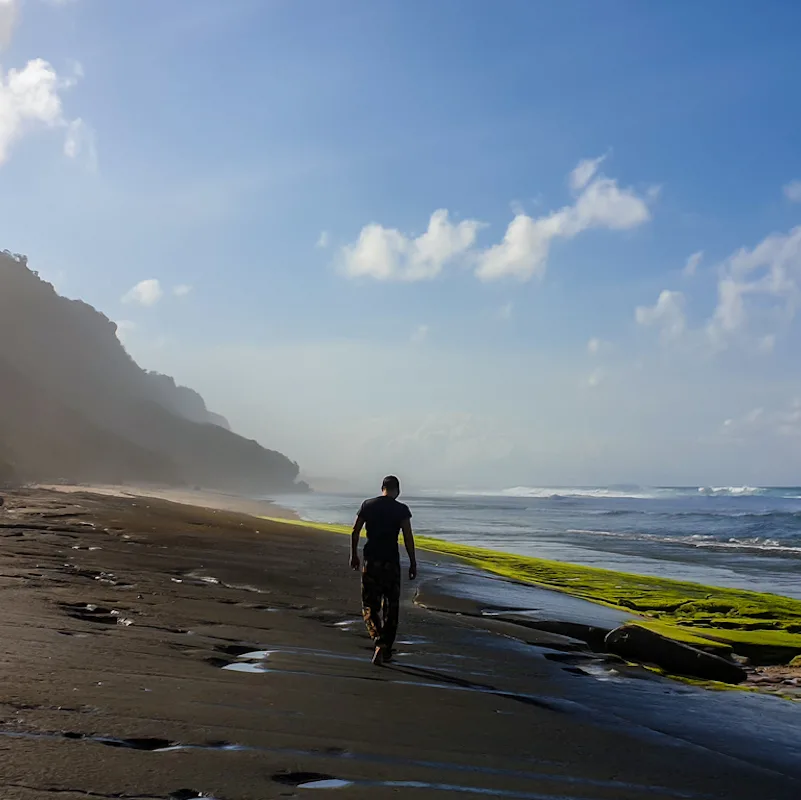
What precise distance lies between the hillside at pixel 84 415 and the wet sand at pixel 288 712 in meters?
48.9

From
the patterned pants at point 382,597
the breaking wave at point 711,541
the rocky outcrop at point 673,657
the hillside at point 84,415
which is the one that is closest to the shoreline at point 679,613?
the rocky outcrop at point 673,657

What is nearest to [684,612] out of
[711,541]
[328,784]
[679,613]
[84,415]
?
[679,613]

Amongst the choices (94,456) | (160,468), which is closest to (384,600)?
(94,456)

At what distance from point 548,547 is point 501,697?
3092cm

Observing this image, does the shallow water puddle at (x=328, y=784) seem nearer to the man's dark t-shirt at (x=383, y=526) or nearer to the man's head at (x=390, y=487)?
the man's dark t-shirt at (x=383, y=526)

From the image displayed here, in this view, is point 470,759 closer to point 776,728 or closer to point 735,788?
point 735,788

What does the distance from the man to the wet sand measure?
45cm

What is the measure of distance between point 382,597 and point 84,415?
90783 millimetres

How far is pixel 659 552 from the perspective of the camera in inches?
1489

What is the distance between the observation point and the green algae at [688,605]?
13.4 meters

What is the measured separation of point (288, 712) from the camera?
20.1ft

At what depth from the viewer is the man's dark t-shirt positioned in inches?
362

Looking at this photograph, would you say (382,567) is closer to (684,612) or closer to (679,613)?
(679,613)

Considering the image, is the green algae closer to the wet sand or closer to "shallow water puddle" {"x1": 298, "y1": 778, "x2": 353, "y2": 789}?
the wet sand
